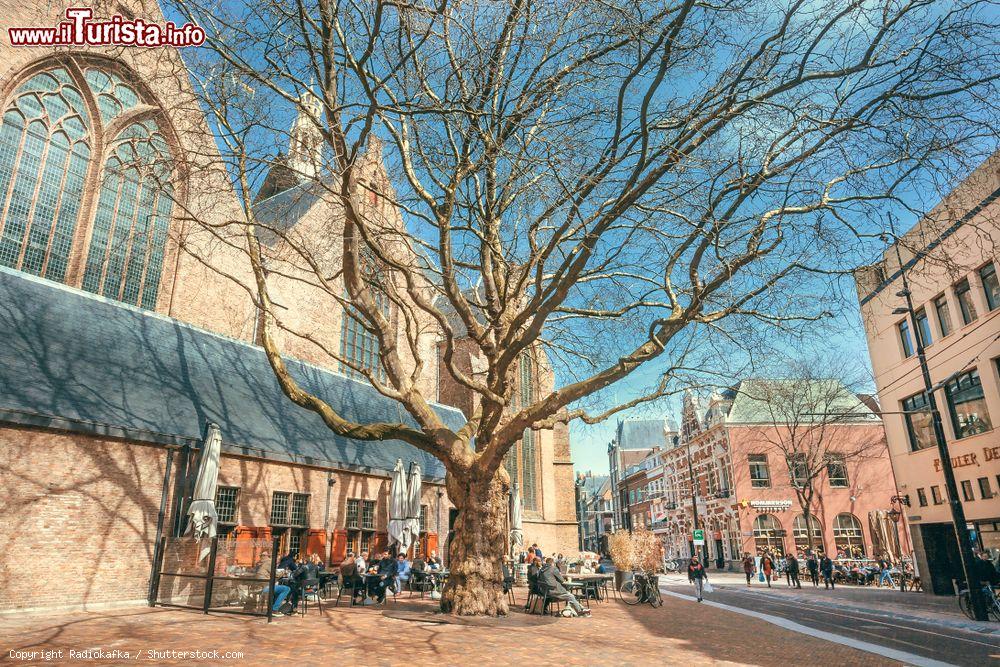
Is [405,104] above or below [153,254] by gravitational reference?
below

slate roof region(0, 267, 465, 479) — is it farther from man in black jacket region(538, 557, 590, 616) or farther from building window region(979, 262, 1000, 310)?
building window region(979, 262, 1000, 310)

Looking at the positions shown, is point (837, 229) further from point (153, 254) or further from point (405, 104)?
point (153, 254)

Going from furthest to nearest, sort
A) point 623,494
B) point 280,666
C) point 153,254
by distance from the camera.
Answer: point 623,494, point 153,254, point 280,666

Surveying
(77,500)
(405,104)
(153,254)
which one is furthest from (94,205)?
(405,104)

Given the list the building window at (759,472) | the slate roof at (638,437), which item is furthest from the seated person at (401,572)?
the slate roof at (638,437)

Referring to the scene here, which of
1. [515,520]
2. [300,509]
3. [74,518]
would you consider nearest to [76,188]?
[74,518]

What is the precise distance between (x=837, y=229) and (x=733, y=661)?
7150 millimetres

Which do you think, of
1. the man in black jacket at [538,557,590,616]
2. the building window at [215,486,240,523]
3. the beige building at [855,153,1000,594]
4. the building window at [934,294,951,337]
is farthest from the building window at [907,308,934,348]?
the building window at [215,486,240,523]

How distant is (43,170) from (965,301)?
29.8 metres

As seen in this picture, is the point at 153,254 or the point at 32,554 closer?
the point at 32,554

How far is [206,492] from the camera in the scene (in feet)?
43.4

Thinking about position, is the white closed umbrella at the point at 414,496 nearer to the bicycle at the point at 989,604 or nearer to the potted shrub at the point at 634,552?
the bicycle at the point at 989,604

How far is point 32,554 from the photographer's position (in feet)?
35.8

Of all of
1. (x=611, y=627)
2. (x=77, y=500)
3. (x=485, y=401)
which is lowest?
(x=611, y=627)
